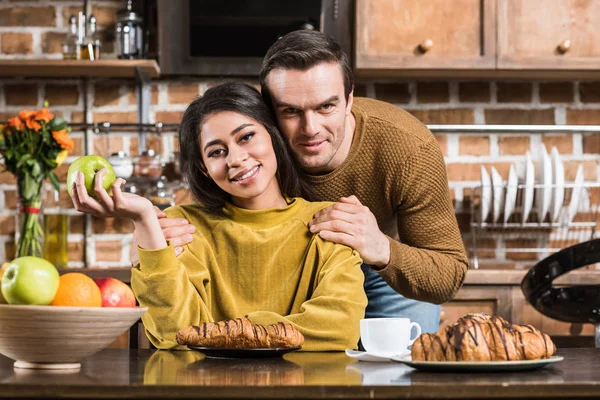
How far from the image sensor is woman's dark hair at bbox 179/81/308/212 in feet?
5.65

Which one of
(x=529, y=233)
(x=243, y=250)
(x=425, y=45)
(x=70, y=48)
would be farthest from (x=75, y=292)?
(x=529, y=233)

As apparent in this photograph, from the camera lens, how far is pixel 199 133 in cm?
174

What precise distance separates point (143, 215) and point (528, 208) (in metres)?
1.97

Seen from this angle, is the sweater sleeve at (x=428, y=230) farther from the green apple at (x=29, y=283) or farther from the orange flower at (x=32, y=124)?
the orange flower at (x=32, y=124)

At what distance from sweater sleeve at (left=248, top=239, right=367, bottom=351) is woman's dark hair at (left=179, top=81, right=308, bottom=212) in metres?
0.28

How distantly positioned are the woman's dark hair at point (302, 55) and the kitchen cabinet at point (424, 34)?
3.24 feet

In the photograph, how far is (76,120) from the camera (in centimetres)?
317

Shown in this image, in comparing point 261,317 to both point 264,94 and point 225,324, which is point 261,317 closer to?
point 225,324

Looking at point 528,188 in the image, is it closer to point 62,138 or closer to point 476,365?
point 62,138

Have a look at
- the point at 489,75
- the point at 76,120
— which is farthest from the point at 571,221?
the point at 76,120

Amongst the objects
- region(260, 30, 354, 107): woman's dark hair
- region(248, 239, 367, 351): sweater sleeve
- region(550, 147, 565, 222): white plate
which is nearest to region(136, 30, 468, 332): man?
region(260, 30, 354, 107): woman's dark hair

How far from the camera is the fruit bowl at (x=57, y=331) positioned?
3.23 ft

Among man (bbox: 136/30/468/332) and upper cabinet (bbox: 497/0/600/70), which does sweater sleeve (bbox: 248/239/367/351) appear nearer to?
man (bbox: 136/30/468/332)

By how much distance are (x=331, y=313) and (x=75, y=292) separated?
527mm
